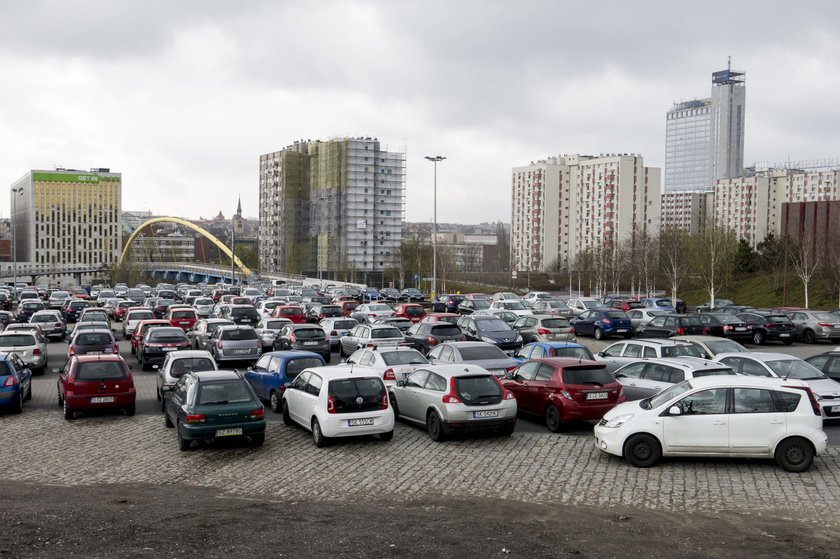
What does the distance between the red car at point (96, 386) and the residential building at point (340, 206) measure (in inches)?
4114

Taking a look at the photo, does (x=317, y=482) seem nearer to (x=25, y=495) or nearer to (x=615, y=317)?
(x=25, y=495)

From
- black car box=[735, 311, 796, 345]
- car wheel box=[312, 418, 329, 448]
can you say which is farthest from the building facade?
car wheel box=[312, 418, 329, 448]

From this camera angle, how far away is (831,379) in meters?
16.2

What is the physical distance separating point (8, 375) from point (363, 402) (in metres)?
9.12

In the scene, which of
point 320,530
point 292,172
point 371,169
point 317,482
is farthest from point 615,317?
point 292,172

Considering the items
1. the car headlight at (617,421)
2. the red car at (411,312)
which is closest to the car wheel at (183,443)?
the car headlight at (617,421)

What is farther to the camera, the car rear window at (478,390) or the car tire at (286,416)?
the car tire at (286,416)

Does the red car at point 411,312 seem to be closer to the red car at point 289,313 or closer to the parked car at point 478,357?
the red car at point 289,313

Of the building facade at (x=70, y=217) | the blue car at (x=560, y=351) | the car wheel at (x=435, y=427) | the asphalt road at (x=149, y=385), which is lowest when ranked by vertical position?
the asphalt road at (x=149, y=385)

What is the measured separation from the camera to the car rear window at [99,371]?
671 inches

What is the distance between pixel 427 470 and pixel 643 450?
3.44m

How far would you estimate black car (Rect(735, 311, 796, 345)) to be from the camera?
3250 cm

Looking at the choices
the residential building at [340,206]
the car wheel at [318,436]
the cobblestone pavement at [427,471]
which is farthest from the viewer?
the residential building at [340,206]

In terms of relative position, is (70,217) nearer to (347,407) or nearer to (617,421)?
(347,407)
